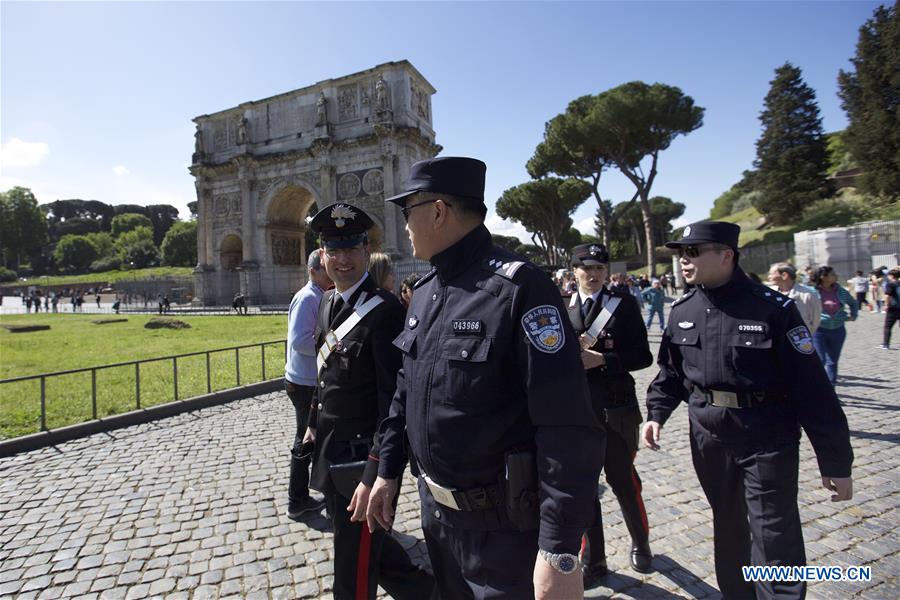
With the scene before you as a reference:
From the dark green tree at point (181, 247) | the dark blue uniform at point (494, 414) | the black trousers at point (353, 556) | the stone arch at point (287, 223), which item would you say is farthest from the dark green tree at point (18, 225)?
the dark blue uniform at point (494, 414)

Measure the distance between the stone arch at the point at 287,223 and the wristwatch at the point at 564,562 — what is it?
1323 inches

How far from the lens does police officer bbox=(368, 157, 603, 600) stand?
1447 millimetres

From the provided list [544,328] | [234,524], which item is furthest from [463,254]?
[234,524]

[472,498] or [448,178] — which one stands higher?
[448,178]

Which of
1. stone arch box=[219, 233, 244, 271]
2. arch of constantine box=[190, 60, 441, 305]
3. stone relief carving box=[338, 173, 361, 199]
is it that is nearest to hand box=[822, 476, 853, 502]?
arch of constantine box=[190, 60, 441, 305]

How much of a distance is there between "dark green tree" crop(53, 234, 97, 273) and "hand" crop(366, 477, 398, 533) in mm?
96359

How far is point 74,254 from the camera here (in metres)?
77.2

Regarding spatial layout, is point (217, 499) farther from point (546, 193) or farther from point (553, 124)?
point (546, 193)

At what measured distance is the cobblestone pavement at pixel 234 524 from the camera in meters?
2.98

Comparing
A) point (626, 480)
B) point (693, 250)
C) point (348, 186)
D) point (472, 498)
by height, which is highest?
point (348, 186)

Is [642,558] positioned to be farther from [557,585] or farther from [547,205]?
[547,205]

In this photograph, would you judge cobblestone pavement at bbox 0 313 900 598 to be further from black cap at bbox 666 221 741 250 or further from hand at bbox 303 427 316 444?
black cap at bbox 666 221 741 250

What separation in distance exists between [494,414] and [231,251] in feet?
128

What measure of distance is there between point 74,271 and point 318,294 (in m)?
95.9
